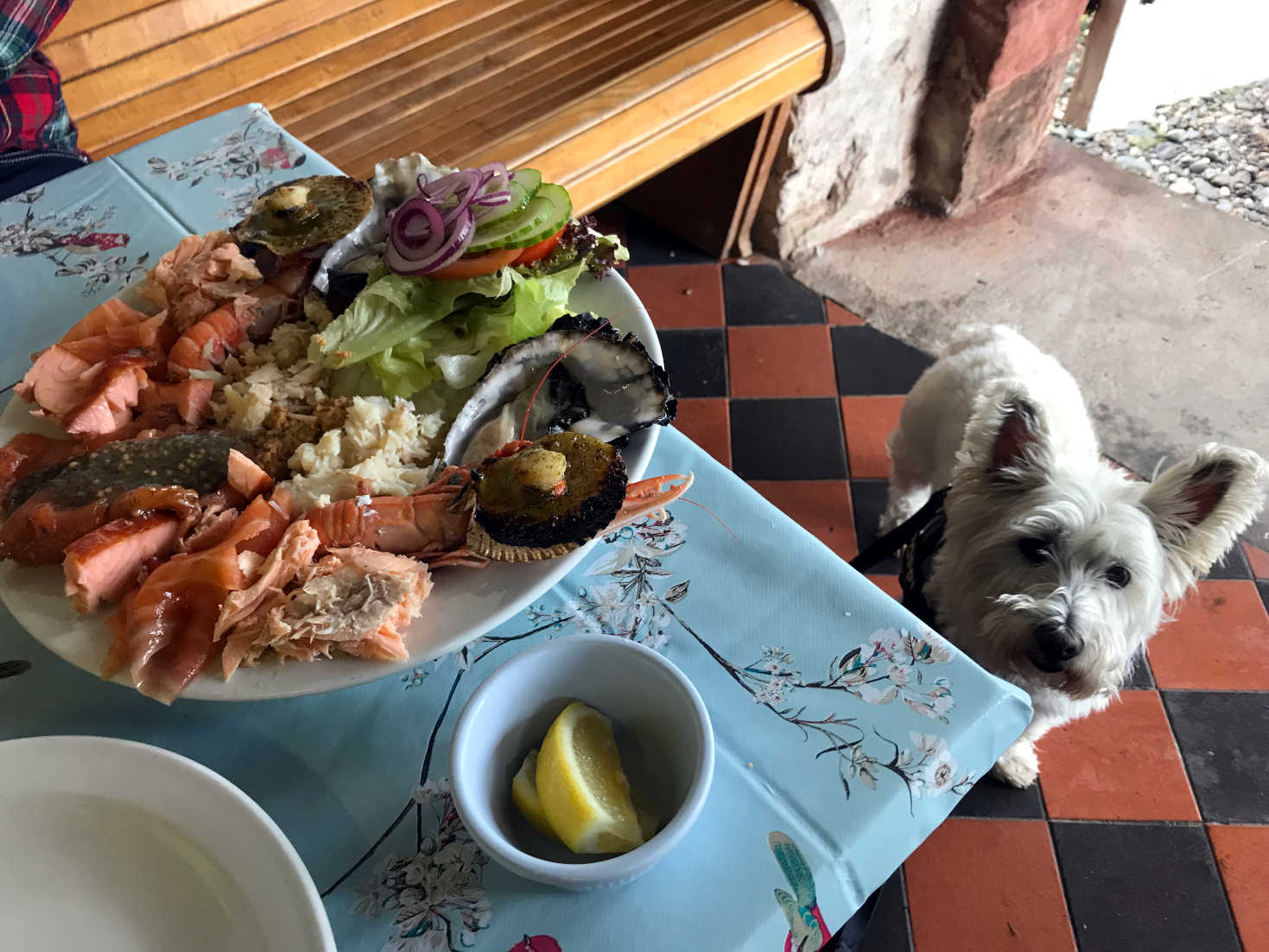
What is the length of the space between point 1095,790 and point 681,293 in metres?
1.52

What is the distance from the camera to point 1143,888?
4.25 ft

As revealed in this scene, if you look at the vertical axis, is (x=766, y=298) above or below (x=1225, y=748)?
above

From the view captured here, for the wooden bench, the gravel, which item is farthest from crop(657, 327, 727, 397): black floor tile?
the gravel

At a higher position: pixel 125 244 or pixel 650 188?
pixel 125 244

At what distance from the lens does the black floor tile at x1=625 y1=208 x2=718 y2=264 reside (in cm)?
241

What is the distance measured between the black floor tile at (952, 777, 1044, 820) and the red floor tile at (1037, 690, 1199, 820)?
1.0 inches

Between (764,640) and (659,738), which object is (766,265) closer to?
(764,640)

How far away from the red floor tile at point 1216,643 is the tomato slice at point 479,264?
1438 millimetres

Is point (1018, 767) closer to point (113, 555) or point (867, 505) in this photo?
point (867, 505)

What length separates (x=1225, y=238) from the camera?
243 centimetres

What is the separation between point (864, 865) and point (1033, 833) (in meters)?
0.94

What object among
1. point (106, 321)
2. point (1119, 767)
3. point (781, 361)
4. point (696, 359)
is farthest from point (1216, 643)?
point (106, 321)

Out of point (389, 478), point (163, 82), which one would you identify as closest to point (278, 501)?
point (389, 478)

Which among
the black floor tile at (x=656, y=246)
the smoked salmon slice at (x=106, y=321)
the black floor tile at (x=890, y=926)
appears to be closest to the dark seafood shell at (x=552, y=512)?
the smoked salmon slice at (x=106, y=321)
